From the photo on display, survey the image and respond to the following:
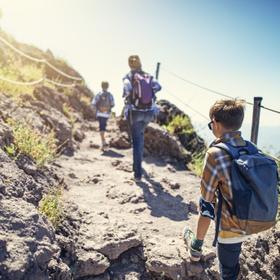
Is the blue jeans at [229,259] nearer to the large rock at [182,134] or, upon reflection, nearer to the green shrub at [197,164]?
the green shrub at [197,164]

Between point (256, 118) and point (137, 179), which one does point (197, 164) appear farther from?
point (256, 118)

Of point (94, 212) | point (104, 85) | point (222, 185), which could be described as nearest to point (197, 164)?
point (104, 85)

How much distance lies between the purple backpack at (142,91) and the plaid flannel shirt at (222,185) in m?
3.37

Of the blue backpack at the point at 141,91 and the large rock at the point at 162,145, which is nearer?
the blue backpack at the point at 141,91

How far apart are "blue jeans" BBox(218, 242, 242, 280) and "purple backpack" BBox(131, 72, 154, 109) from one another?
3629 mm

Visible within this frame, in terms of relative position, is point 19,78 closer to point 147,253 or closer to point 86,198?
point 86,198

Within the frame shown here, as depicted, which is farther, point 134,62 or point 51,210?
point 134,62

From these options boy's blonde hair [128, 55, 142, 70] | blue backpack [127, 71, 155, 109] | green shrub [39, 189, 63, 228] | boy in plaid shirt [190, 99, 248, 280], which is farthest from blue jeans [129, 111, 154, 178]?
boy in plaid shirt [190, 99, 248, 280]

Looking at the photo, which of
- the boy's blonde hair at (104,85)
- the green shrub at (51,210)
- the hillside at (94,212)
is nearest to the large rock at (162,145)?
the hillside at (94,212)

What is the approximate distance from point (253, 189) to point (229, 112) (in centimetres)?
63

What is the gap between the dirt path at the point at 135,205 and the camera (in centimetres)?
384

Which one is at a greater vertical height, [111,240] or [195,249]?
[195,249]

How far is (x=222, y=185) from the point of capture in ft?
9.29

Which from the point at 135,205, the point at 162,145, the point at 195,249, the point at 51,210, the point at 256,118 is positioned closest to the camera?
the point at 195,249
